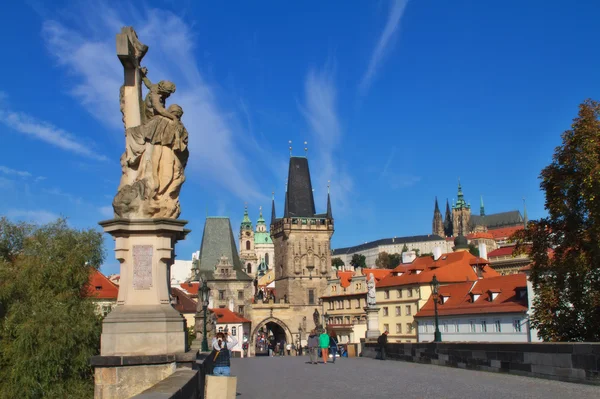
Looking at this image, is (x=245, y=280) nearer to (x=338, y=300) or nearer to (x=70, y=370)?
(x=338, y=300)

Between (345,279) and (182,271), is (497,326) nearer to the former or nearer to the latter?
(345,279)

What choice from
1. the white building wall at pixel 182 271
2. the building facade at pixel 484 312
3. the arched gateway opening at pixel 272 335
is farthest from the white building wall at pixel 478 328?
the white building wall at pixel 182 271

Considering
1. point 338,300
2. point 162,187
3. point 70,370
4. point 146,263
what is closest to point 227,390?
point 146,263

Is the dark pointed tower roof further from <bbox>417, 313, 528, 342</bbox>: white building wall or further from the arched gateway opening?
<bbox>417, 313, 528, 342</bbox>: white building wall

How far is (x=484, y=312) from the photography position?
47.7m

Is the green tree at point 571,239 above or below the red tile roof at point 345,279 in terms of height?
below

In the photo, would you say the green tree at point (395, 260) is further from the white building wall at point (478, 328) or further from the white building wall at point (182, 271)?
the white building wall at point (478, 328)

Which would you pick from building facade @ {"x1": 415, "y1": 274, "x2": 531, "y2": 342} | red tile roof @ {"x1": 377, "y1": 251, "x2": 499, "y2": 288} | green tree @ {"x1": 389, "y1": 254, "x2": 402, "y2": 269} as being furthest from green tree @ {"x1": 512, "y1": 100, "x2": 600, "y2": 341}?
green tree @ {"x1": 389, "y1": 254, "x2": 402, "y2": 269}

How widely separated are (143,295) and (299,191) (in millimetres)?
101753

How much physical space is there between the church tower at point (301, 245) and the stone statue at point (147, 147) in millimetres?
90587

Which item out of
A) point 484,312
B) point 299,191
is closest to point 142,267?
point 484,312

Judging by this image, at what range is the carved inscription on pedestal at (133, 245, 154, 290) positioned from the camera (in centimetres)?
816

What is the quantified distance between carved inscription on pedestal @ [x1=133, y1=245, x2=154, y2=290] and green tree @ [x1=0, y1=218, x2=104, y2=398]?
1372 centimetres

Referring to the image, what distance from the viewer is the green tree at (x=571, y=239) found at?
20.0 metres
